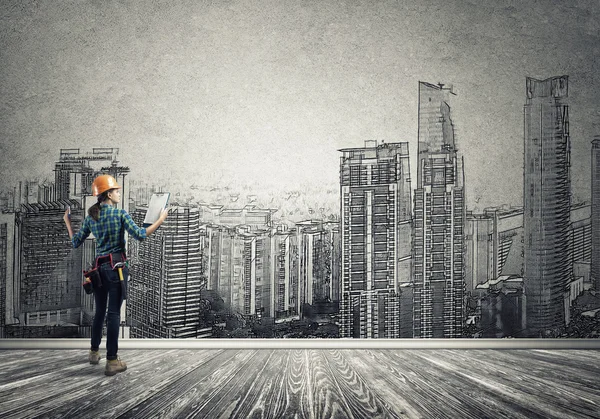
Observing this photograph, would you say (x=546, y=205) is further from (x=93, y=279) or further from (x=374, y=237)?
(x=93, y=279)

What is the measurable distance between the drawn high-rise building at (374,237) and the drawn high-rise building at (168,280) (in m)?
1.36

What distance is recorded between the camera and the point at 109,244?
10.2 feet

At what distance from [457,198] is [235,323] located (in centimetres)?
235

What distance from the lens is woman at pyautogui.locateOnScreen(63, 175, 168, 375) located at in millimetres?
3039

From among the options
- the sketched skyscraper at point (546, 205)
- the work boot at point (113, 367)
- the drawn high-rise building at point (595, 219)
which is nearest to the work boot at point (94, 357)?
the work boot at point (113, 367)

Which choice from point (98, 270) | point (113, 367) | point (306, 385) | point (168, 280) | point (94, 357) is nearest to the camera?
point (306, 385)

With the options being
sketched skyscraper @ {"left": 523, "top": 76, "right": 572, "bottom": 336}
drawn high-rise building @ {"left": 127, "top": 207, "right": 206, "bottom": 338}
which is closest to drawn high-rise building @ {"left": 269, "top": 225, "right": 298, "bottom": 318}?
drawn high-rise building @ {"left": 127, "top": 207, "right": 206, "bottom": 338}

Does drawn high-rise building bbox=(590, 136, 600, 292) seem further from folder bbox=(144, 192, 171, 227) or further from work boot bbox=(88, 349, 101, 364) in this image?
work boot bbox=(88, 349, 101, 364)

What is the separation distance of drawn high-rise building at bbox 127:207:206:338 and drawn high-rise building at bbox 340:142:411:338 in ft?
4.47

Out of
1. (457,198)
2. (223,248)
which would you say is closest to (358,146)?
(457,198)

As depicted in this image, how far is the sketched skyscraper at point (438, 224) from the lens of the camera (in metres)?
4.14

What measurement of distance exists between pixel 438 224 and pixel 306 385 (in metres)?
2.20

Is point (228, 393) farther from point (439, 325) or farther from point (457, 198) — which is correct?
point (457, 198)

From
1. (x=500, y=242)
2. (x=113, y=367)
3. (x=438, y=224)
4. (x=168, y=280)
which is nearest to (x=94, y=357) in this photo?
(x=113, y=367)
